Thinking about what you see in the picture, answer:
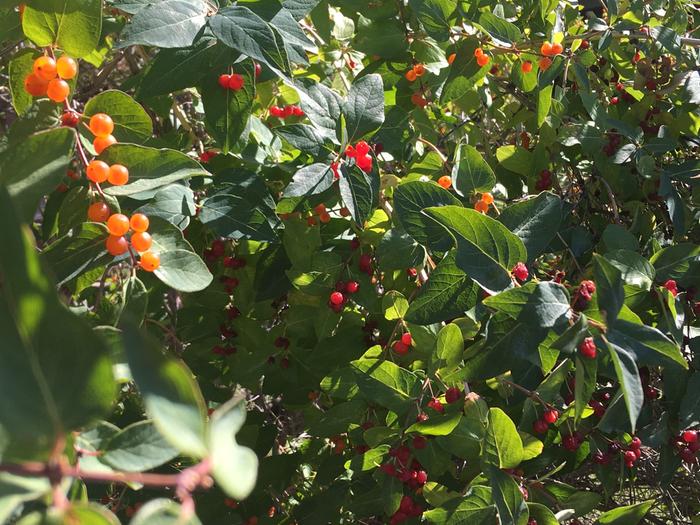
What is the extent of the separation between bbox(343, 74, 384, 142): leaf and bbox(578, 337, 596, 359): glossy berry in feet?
1.86

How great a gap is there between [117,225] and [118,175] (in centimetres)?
7

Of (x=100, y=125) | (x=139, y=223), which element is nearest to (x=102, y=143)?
(x=100, y=125)

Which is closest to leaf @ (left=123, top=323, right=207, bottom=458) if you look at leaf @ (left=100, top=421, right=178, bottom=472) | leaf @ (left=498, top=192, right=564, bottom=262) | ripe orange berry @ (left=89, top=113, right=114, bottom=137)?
leaf @ (left=100, top=421, right=178, bottom=472)

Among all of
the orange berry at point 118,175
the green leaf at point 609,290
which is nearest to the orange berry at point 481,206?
the green leaf at point 609,290

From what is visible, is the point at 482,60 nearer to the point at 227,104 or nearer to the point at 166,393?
the point at 227,104

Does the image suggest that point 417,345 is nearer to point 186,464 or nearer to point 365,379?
point 365,379

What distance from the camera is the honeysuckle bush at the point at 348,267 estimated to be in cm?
55

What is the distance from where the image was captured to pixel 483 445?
117 centimetres

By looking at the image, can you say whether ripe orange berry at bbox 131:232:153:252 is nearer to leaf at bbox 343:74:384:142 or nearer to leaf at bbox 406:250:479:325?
leaf at bbox 406:250:479:325

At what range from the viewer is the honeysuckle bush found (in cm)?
55

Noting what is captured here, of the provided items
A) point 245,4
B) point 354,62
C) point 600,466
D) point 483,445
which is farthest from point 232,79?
point 600,466

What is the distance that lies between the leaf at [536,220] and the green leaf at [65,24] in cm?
70

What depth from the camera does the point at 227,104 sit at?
1309 millimetres

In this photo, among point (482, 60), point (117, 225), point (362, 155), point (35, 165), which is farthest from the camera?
point (482, 60)
